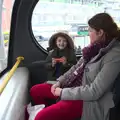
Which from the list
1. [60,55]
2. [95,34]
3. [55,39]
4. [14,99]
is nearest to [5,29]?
[55,39]

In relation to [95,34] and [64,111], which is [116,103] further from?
[95,34]

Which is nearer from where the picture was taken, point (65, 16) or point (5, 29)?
point (5, 29)

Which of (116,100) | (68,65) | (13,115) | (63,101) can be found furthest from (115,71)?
(68,65)

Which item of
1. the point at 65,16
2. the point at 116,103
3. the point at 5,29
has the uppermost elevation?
the point at 65,16

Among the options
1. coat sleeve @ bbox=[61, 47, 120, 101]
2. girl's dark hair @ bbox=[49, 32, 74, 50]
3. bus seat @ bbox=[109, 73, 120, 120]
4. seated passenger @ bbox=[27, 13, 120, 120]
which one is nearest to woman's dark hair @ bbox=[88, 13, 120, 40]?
seated passenger @ bbox=[27, 13, 120, 120]

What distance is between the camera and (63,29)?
9.18ft

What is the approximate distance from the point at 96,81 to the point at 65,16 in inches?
57.5

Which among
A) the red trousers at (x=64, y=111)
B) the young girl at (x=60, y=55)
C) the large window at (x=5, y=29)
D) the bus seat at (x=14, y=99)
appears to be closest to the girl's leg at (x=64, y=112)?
the red trousers at (x=64, y=111)

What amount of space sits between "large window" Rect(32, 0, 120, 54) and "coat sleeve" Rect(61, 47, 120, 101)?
127 centimetres

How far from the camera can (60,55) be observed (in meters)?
2.51

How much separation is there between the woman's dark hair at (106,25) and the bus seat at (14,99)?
2.94ft

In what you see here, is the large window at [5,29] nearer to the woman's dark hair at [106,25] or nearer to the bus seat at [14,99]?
the bus seat at [14,99]

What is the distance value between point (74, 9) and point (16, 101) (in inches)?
59.6

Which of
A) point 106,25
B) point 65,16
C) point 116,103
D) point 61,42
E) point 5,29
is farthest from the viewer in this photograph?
point 65,16
